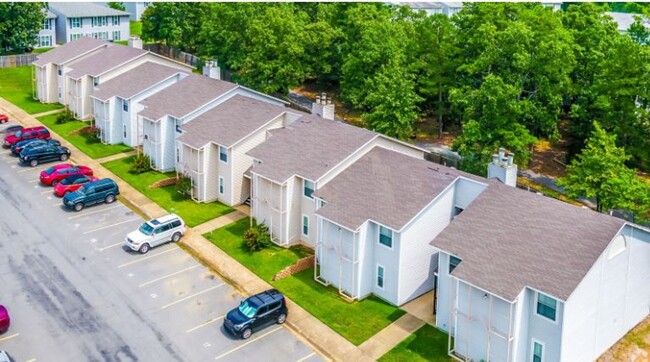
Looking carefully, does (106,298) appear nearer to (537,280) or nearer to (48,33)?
(537,280)

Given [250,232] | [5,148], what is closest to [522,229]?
[250,232]

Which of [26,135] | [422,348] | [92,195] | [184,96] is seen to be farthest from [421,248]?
[26,135]

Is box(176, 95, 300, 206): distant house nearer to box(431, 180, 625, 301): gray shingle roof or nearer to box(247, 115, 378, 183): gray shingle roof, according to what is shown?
box(247, 115, 378, 183): gray shingle roof

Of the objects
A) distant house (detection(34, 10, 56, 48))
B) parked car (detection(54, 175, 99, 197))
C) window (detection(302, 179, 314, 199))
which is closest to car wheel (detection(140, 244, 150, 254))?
window (detection(302, 179, 314, 199))

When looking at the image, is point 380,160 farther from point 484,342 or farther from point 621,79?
point 621,79

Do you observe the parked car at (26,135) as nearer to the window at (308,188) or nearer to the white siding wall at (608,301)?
the window at (308,188)

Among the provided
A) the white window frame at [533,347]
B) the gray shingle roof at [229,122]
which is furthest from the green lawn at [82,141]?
the white window frame at [533,347]
